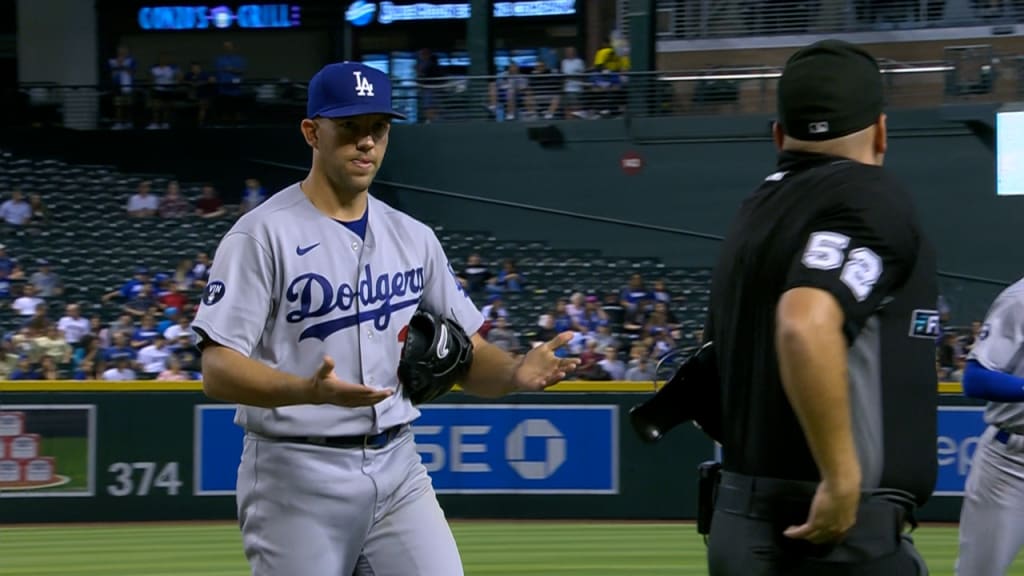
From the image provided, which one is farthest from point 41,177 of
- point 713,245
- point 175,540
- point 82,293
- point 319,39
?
point 175,540

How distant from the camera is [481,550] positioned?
11125mm

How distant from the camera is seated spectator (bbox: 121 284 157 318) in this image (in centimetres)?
1672

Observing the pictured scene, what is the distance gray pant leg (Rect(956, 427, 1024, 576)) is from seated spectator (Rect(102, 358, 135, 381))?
394 inches

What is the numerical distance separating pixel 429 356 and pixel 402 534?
48cm

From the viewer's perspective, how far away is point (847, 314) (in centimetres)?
286

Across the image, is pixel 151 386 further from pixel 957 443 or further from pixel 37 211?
pixel 37 211

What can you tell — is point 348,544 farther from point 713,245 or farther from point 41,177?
point 41,177

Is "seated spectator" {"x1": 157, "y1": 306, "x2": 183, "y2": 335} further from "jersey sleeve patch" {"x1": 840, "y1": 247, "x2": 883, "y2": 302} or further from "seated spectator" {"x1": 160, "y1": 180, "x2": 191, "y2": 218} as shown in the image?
"jersey sleeve patch" {"x1": 840, "y1": 247, "x2": 883, "y2": 302}

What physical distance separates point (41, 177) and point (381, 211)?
18361 millimetres

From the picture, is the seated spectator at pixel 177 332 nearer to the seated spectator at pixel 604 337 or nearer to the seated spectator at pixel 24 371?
the seated spectator at pixel 24 371

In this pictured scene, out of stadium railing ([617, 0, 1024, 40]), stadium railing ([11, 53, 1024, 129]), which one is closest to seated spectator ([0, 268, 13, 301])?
stadium railing ([11, 53, 1024, 129])

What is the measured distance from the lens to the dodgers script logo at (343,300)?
389cm

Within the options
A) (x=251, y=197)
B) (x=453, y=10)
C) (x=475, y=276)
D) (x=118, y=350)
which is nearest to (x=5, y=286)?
(x=118, y=350)

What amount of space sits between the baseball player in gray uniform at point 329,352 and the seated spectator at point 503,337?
10.8 m
